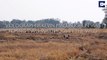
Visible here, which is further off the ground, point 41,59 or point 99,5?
point 99,5

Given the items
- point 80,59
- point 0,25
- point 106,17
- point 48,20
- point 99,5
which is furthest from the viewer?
point 48,20

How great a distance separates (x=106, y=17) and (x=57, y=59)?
276 feet

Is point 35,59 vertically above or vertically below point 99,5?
below

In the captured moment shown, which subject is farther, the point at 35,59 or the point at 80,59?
the point at 80,59

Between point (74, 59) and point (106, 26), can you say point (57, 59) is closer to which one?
point (74, 59)

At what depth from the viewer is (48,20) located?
170875 mm

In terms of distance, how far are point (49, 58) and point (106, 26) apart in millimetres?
84367

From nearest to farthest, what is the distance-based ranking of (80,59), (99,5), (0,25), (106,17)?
(80,59), (99,5), (106,17), (0,25)

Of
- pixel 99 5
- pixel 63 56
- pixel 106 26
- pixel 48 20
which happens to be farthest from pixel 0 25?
pixel 63 56

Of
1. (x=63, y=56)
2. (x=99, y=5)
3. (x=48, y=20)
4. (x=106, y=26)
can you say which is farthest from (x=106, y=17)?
(x=63, y=56)

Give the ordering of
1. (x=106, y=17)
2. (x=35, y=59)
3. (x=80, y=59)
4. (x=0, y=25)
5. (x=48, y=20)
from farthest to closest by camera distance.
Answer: (x=48, y=20) < (x=0, y=25) < (x=106, y=17) < (x=80, y=59) < (x=35, y=59)

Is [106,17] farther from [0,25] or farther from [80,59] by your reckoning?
[80,59]

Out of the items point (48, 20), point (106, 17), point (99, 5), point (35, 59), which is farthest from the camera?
point (48, 20)

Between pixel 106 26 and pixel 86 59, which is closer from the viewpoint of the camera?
pixel 86 59
